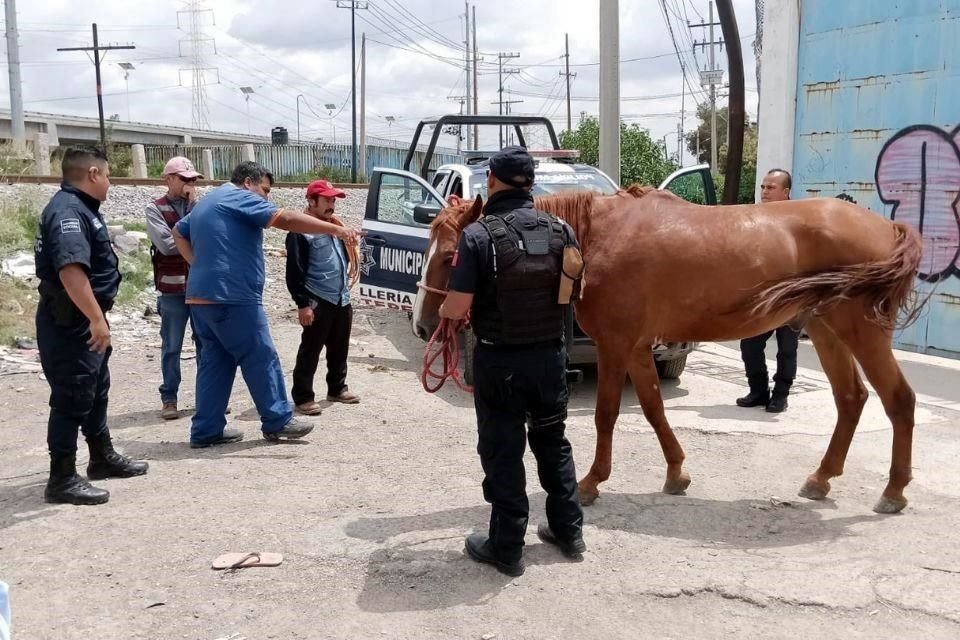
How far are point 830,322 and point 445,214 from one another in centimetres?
213

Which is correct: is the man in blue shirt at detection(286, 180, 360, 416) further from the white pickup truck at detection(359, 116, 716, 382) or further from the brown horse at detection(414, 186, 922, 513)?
the brown horse at detection(414, 186, 922, 513)

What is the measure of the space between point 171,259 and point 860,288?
468 centimetres

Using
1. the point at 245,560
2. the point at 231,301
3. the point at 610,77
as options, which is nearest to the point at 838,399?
the point at 245,560

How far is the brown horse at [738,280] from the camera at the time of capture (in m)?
4.55

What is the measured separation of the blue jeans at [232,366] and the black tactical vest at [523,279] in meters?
2.44

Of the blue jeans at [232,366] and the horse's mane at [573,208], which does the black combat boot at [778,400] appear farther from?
the blue jeans at [232,366]

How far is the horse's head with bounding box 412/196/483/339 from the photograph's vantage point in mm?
4270

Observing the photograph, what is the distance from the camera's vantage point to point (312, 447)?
5.81 meters

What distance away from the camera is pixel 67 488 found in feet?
15.4

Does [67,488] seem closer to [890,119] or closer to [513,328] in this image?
[513,328]

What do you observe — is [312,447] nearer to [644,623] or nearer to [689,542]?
[689,542]

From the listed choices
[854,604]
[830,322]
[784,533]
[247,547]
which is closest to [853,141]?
[830,322]

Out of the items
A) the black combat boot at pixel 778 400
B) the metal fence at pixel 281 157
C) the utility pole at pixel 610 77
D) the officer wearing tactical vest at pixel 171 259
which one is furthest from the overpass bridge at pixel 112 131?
the black combat boot at pixel 778 400

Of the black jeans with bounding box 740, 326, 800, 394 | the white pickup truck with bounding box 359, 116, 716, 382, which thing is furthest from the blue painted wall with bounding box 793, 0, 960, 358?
the black jeans with bounding box 740, 326, 800, 394
